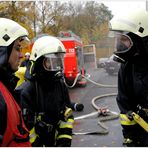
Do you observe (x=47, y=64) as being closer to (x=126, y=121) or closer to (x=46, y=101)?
(x=46, y=101)

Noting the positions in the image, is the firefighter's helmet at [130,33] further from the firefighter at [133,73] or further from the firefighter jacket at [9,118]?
the firefighter jacket at [9,118]

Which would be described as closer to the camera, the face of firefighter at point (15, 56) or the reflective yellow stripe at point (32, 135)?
the face of firefighter at point (15, 56)

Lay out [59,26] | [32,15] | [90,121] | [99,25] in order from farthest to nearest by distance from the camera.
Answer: [99,25] < [59,26] < [32,15] < [90,121]

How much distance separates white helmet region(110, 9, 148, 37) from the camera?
334cm

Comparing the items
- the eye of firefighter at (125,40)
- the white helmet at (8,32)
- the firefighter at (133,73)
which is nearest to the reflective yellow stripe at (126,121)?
the firefighter at (133,73)

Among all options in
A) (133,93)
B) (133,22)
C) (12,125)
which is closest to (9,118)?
(12,125)

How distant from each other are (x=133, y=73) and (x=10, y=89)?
1.27 m

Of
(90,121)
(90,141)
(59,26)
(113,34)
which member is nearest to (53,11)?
(59,26)

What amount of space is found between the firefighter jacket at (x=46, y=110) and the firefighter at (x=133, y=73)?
0.65 meters

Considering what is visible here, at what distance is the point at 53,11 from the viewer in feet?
83.1

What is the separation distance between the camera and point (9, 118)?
2287 mm

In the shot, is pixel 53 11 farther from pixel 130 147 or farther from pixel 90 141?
pixel 130 147

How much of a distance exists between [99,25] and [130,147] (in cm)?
4351

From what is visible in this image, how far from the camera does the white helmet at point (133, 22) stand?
334cm
